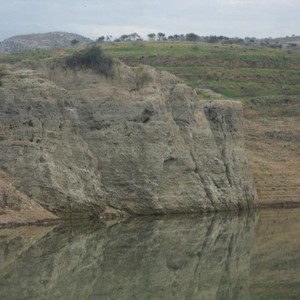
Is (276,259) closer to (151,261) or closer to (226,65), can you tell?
(151,261)

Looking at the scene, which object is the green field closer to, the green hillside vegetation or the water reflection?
the green hillside vegetation

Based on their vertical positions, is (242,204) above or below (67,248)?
below

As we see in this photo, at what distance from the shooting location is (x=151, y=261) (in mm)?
26172

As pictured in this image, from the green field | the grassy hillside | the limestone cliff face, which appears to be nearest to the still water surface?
the limestone cliff face

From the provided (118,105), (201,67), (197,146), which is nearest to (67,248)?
(118,105)

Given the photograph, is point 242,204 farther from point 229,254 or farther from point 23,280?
point 23,280

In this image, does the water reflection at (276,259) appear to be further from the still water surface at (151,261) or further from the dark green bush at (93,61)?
the dark green bush at (93,61)

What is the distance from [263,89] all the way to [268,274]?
6791 cm

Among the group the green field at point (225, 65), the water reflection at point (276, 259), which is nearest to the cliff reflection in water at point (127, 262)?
the water reflection at point (276, 259)

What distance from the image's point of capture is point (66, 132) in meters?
40.2

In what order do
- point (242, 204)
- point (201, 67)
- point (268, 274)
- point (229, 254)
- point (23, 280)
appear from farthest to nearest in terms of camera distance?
point (201, 67), point (242, 204), point (229, 254), point (268, 274), point (23, 280)

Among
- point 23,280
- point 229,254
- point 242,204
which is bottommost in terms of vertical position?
point 242,204

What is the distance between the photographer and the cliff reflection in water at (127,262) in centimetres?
2059

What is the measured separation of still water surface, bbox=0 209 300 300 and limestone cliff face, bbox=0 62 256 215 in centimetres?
295
